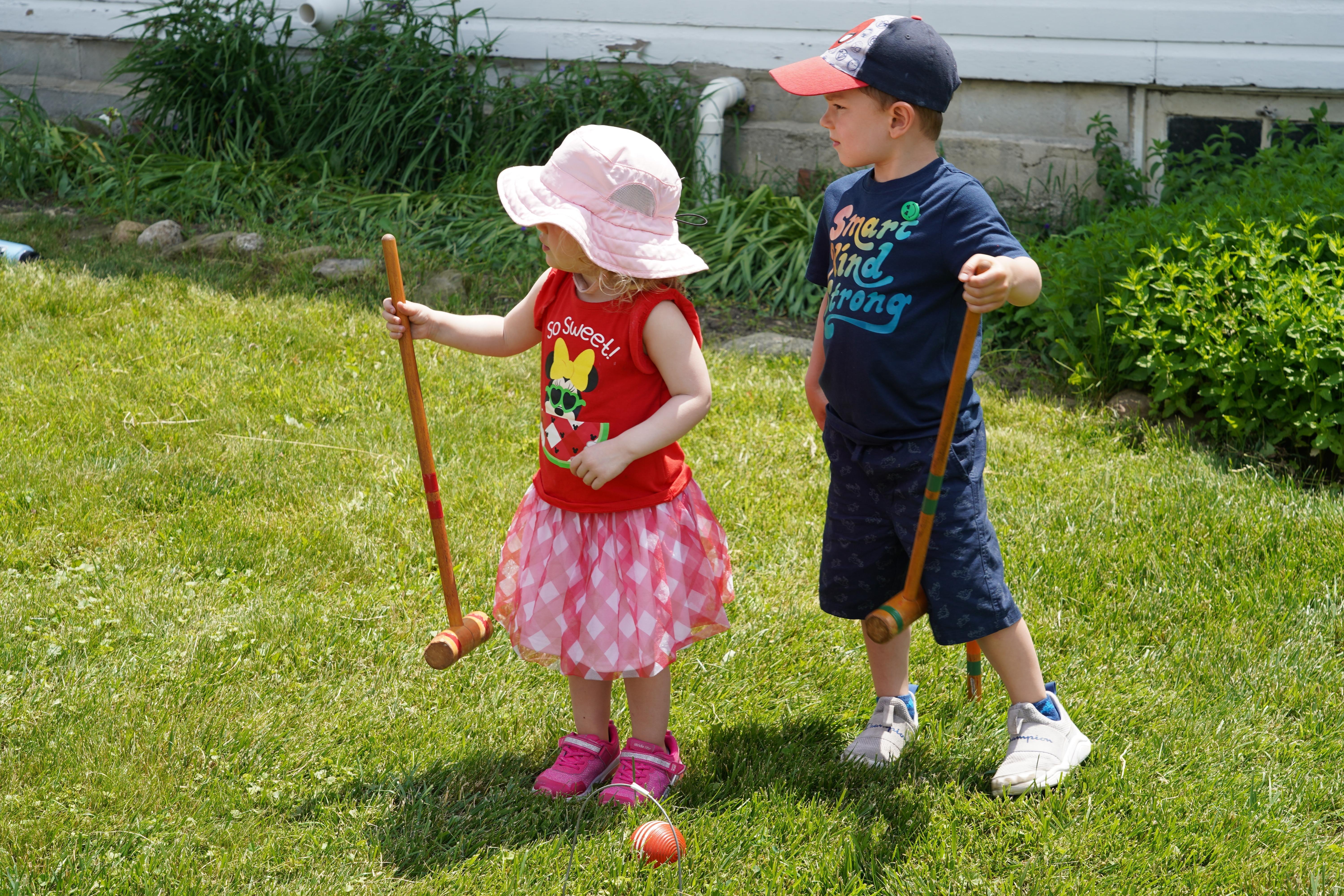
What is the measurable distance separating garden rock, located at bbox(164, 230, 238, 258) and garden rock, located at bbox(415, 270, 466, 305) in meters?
1.11

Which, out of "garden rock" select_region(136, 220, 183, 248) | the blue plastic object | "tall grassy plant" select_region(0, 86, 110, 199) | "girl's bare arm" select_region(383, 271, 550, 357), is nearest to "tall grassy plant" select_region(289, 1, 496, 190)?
"garden rock" select_region(136, 220, 183, 248)

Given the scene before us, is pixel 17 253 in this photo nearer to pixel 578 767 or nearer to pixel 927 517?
pixel 578 767

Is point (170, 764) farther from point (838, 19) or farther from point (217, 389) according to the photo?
point (838, 19)

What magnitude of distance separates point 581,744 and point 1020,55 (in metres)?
4.83

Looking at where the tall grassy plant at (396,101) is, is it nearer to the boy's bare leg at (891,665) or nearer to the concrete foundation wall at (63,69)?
the concrete foundation wall at (63,69)

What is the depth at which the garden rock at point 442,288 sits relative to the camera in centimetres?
530

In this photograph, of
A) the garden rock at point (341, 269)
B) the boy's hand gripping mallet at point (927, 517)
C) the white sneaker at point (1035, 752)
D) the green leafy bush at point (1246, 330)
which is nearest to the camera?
the boy's hand gripping mallet at point (927, 517)

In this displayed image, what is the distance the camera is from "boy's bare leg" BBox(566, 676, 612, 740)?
8.55ft

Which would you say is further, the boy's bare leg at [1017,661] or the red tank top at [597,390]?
the boy's bare leg at [1017,661]

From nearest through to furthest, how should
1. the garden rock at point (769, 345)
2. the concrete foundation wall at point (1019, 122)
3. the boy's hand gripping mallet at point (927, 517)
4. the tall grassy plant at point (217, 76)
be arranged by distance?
the boy's hand gripping mallet at point (927, 517), the garden rock at point (769, 345), the concrete foundation wall at point (1019, 122), the tall grassy plant at point (217, 76)

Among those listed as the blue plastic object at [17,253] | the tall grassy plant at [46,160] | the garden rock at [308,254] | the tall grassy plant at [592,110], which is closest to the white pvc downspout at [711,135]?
the tall grassy plant at [592,110]

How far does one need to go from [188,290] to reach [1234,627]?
4.30m

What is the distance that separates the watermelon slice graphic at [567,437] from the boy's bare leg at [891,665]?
2.63 feet

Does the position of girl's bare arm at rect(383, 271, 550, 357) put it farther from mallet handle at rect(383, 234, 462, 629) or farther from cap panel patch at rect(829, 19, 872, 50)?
cap panel patch at rect(829, 19, 872, 50)
